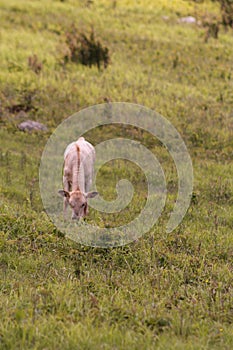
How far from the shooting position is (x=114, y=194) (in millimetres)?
11719

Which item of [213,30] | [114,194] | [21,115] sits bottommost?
[114,194]

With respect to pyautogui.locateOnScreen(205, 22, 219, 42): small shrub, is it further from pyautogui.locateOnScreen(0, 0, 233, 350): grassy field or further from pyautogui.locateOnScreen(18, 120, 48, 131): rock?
pyautogui.locateOnScreen(18, 120, 48, 131): rock

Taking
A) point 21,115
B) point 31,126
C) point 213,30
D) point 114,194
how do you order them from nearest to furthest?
1. point 114,194
2. point 31,126
3. point 21,115
4. point 213,30

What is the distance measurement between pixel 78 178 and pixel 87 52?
39.0ft

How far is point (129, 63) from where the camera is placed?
71.5ft

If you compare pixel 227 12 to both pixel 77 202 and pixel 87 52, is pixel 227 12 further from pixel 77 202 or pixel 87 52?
pixel 77 202

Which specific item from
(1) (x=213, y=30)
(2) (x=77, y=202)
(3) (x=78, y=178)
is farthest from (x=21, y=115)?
(1) (x=213, y=30)

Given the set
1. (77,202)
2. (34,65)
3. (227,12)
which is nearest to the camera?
(77,202)

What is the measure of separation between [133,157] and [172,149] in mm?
1384

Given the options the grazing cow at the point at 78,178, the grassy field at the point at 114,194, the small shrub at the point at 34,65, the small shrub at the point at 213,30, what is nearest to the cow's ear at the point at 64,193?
the grazing cow at the point at 78,178

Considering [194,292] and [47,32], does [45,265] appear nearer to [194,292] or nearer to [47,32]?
[194,292]

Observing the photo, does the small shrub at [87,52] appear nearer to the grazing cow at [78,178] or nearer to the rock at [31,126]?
the rock at [31,126]

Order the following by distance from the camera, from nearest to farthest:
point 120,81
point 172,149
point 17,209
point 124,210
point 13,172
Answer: point 17,209
point 124,210
point 13,172
point 172,149
point 120,81

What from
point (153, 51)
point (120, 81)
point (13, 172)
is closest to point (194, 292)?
point (13, 172)
